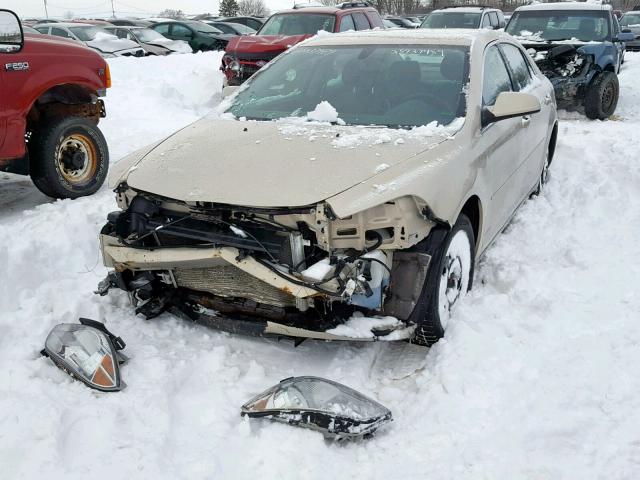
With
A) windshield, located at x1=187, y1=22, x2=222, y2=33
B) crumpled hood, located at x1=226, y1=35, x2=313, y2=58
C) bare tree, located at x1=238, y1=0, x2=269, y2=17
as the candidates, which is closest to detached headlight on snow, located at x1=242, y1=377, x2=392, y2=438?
crumpled hood, located at x1=226, y1=35, x2=313, y2=58

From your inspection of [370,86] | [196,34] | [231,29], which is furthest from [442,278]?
[231,29]

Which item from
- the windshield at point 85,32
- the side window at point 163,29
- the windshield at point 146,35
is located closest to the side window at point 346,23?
the windshield at point 85,32

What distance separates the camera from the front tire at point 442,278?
10.9 feet

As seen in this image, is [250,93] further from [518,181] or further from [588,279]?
[588,279]

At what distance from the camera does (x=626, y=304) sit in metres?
3.82

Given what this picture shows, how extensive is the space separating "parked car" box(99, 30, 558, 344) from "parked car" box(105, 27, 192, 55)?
14.4 meters

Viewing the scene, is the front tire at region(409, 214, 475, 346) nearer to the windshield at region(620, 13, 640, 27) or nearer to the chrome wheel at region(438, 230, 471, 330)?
the chrome wheel at region(438, 230, 471, 330)

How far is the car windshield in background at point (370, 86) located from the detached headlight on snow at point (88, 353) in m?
1.78

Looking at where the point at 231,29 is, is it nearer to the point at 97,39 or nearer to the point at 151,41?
the point at 151,41

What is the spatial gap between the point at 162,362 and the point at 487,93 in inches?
107

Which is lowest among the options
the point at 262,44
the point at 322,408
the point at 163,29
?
the point at 322,408

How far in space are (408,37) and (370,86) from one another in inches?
24.9

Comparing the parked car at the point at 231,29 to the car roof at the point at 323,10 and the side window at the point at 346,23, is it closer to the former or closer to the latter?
the car roof at the point at 323,10

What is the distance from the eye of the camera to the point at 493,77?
4.47 meters
